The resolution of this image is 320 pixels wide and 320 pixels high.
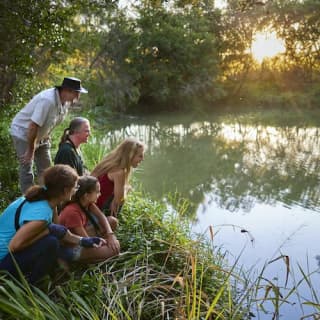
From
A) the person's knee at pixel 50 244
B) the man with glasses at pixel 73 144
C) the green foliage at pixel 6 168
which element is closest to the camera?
the person's knee at pixel 50 244

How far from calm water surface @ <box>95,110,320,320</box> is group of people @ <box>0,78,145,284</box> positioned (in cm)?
93

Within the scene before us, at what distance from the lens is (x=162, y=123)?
1708 cm

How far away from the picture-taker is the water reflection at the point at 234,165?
255 inches

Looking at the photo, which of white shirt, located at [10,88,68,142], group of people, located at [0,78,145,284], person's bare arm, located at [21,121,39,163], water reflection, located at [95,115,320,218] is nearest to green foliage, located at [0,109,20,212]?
group of people, located at [0,78,145,284]

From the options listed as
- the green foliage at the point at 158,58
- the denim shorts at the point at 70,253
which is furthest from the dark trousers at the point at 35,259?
the green foliage at the point at 158,58

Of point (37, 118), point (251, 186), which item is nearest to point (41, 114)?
point (37, 118)

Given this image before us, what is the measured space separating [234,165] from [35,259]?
6806mm

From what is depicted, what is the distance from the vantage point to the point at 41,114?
3666mm

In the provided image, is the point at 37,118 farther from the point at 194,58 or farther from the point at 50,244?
the point at 194,58

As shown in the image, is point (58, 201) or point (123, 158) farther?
point (123, 158)

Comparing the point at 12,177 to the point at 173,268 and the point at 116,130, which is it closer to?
the point at 173,268

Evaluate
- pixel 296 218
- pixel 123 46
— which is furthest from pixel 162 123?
pixel 296 218

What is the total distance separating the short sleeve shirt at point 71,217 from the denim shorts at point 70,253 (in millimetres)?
177

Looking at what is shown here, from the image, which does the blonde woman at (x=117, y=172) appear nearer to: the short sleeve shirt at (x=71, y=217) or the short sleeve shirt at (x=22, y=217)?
the short sleeve shirt at (x=71, y=217)
